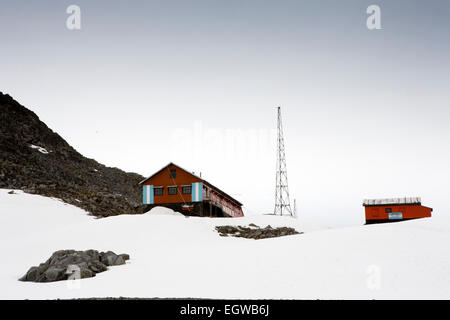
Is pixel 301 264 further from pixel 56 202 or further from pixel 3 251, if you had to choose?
pixel 56 202

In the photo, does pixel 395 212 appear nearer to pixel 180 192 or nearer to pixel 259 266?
pixel 180 192

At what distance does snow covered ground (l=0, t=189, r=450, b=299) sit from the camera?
11945 millimetres

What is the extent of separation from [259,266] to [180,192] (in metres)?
31.1

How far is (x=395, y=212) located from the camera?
4762 cm

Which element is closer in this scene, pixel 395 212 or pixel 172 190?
pixel 172 190

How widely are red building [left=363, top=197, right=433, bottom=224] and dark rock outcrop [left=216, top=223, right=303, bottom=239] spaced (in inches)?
685

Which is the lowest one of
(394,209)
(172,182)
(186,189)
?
(394,209)

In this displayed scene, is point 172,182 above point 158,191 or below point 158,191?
above

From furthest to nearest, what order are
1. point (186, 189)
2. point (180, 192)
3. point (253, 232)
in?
1. point (180, 192)
2. point (186, 189)
3. point (253, 232)

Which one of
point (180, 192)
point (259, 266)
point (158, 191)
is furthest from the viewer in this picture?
point (158, 191)

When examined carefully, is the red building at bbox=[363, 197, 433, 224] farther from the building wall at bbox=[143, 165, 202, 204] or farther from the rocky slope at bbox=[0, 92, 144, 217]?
the rocky slope at bbox=[0, 92, 144, 217]

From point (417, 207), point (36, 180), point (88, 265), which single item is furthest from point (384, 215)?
point (36, 180)

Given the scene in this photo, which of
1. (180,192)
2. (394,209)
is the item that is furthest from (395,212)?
(180,192)

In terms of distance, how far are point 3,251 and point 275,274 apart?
1773 centimetres
